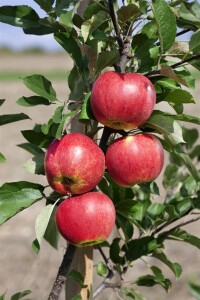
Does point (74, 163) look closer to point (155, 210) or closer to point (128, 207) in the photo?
point (128, 207)

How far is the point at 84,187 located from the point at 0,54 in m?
25.1

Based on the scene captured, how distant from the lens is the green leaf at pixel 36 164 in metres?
0.98

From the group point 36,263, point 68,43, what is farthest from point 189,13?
point 36,263

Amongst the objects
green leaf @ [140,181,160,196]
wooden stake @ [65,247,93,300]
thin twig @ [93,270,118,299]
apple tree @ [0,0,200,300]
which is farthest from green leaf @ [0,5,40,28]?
thin twig @ [93,270,118,299]

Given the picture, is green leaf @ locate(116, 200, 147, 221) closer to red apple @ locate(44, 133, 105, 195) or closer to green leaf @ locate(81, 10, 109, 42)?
red apple @ locate(44, 133, 105, 195)

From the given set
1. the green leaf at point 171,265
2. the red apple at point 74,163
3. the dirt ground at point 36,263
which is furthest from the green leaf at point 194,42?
the dirt ground at point 36,263

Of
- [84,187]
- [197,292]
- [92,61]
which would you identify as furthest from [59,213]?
[197,292]

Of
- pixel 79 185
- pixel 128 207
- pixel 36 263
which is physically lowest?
pixel 36 263

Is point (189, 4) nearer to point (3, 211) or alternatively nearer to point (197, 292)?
point (3, 211)

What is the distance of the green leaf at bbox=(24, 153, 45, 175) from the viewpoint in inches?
38.7

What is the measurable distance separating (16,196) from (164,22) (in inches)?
14.5

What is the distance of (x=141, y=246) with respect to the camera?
1.16 meters

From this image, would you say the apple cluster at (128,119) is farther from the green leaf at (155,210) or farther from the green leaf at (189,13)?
the green leaf at (155,210)

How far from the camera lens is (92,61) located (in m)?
1.05
